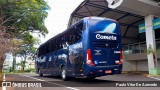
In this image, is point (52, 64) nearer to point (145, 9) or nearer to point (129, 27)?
point (145, 9)

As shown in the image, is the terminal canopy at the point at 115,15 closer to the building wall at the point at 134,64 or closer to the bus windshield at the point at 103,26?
the building wall at the point at 134,64

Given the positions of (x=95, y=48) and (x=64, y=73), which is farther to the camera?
(x=64, y=73)

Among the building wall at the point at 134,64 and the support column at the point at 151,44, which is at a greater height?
the support column at the point at 151,44

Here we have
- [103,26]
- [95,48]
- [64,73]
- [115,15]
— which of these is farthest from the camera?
[115,15]

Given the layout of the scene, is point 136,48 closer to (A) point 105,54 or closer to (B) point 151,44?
(B) point 151,44

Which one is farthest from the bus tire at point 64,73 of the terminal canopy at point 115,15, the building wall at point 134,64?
the building wall at point 134,64

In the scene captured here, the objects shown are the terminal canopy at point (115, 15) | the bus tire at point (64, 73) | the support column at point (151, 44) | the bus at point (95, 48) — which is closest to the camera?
the bus at point (95, 48)

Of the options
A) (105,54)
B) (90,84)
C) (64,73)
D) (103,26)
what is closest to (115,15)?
(64,73)

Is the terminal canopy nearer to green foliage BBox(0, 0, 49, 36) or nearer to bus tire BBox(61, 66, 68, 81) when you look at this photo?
green foliage BBox(0, 0, 49, 36)

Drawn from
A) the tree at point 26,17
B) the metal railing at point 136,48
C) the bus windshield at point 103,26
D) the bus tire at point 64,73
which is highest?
the tree at point 26,17

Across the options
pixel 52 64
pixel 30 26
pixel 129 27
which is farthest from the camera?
pixel 129 27

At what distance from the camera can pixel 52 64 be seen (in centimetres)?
1825

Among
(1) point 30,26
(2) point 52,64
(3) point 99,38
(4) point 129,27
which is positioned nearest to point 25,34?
(1) point 30,26

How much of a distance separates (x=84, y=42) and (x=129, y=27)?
82.2ft
